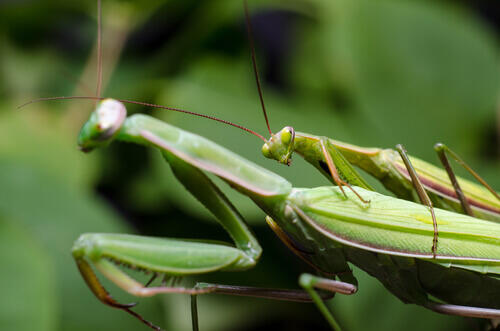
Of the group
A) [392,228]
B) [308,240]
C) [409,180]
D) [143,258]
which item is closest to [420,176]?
[409,180]

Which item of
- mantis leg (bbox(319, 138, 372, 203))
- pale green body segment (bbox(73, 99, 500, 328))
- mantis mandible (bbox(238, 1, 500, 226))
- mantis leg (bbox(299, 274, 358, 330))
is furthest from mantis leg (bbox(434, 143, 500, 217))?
mantis leg (bbox(299, 274, 358, 330))

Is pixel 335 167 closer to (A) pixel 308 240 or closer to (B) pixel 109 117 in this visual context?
(A) pixel 308 240

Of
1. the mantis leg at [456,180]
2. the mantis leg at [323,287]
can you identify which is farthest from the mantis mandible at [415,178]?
the mantis leg at [323,287]

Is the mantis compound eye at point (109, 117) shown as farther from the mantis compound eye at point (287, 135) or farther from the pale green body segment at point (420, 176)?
the pale green body segment at point (420, 176)

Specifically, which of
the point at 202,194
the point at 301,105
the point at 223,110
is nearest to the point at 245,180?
the point at 202,194

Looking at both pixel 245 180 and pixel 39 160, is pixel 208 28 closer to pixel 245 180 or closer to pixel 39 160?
pixel 39 160

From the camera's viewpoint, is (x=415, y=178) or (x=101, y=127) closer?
(x=101, y=127)

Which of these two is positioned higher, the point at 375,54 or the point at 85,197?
the point at 375,54
